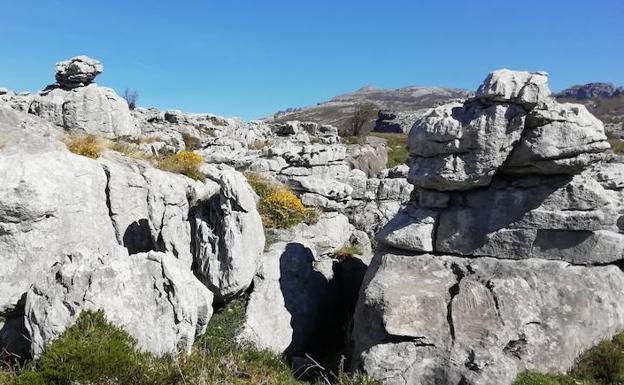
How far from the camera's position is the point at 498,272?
12.5 m

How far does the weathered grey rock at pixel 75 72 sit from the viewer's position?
113 feet

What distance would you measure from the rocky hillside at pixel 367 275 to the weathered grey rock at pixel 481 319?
0.12 ft

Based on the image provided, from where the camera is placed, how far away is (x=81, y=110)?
33.1 m

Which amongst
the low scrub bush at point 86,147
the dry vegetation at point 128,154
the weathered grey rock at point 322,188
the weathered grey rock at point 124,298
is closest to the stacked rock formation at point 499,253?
the weathered grey rock at point 124,298

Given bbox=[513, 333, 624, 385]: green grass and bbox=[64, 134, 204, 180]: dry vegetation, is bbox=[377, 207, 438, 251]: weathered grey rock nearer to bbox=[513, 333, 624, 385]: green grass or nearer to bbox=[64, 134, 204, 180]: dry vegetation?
bbox=[513, 333, 624, 385]: green grass

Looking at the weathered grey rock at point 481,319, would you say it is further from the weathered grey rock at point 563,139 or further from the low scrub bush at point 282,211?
the low scrub bush at point 282,211

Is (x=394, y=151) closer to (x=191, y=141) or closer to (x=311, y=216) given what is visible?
(x=191, y=141)

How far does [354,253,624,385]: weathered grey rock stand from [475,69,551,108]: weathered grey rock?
4136mm

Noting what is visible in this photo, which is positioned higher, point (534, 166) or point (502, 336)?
point (534, 166)

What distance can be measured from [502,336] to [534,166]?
14.2ft

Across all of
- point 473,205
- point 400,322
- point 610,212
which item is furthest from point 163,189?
point 610,212

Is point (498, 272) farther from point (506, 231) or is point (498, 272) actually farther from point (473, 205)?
point (473, 205)

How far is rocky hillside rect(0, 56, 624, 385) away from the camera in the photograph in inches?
408

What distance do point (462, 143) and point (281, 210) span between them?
25.5 feet
